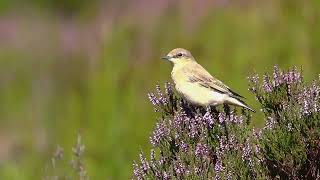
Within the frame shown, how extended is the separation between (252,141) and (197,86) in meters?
1.14

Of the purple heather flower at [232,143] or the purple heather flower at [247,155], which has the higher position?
the purple heather flower at [232,143]

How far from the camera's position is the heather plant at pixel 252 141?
180 inches

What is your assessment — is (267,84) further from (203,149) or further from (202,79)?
(202,79)

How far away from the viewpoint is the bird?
18.3 feet

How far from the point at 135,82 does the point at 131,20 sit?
1574 mm

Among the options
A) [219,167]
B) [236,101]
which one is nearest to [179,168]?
[219,167]

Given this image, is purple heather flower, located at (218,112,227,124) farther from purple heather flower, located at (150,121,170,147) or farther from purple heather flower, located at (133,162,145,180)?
purple heather flower, located at (133,162,145,180)

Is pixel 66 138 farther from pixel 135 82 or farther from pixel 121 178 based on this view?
pixel 121 178

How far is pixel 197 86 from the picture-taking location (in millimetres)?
5812

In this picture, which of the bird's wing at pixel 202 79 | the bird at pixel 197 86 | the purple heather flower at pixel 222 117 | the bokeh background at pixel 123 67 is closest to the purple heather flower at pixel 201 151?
the purple heather flower at pixel 222 117

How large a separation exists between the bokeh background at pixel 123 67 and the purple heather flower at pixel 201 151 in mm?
3062

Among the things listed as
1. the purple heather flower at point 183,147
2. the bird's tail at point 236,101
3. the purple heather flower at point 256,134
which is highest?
the bird's tail at point 236,101

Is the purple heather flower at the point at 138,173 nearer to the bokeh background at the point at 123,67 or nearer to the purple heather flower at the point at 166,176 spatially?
the purple heather flower at the point at 166,176

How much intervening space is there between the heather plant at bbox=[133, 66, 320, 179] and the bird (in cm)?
48
